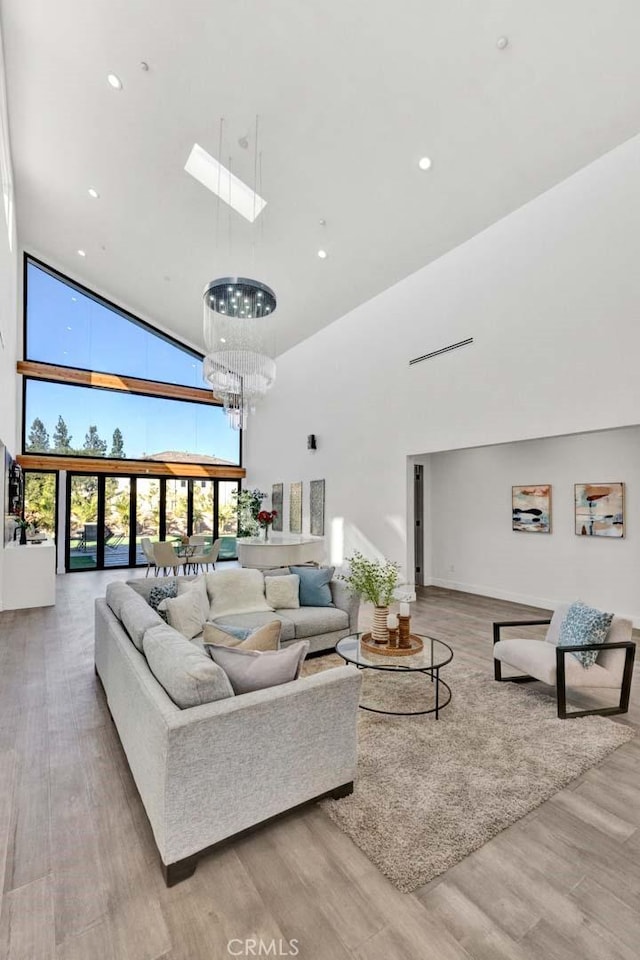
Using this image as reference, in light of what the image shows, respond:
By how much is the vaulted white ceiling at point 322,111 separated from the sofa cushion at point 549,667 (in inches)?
193

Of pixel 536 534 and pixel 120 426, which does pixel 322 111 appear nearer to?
pixel 536 534

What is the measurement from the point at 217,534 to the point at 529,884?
10024 mm

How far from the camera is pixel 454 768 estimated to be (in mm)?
2451

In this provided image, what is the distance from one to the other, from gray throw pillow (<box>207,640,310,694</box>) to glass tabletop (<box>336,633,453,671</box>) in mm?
977

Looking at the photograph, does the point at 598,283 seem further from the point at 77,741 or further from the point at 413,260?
the point at 77,741

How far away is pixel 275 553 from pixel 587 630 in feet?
17.0

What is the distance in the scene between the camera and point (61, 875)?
5.76 feet

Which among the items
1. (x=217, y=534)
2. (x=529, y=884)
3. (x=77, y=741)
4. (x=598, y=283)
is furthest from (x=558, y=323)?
(x=217, y=534)

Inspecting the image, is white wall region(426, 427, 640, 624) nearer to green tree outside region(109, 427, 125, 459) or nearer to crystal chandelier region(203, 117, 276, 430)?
crystal chandelier region(203, 117, 276, 430)

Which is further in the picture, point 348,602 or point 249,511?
point 249,511

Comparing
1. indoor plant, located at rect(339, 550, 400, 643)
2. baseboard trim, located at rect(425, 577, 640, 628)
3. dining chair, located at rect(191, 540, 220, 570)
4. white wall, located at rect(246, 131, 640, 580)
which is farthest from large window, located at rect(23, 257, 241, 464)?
indoor plant, located at rect(339, 550, 400, 643)

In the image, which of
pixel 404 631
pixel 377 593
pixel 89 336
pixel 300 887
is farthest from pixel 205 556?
pixel 300 887

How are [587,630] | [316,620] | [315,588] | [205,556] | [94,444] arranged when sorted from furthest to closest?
[94,444] < [205,556] < [315,588] < [316,620] < [587,630]

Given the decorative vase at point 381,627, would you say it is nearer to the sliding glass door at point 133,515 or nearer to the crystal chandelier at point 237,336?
the crystal chandelier at point 237,336
